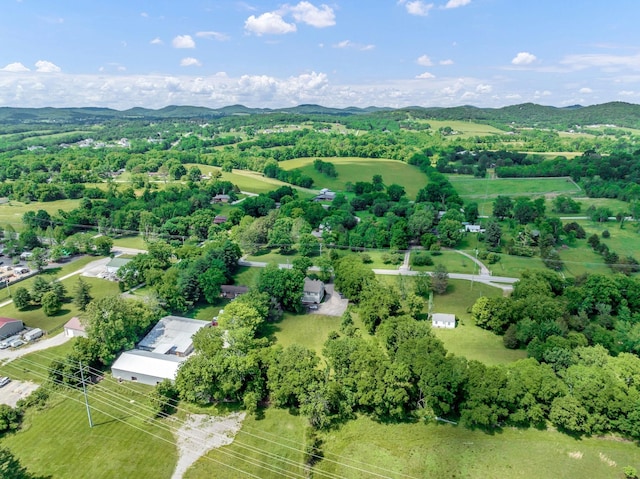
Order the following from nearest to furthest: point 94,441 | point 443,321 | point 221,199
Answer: point 94,441, point 443,321, point 221,199

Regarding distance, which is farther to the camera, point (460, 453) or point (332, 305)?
point (332, 305)

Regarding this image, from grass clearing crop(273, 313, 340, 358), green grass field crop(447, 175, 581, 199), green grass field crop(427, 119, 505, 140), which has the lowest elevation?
grass clearing crop(273, 313, 340, 358)

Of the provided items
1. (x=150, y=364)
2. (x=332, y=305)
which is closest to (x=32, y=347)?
(x=150, y=364)

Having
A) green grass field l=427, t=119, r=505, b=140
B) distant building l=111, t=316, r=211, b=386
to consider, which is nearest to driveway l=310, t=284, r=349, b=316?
distant building l=111, t=316, r=211, b=386

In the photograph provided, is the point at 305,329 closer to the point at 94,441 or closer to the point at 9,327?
the point at 94,441

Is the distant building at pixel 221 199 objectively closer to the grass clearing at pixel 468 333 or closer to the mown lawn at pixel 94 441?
the grass clearing at pixel 468 333

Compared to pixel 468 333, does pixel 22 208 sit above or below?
above

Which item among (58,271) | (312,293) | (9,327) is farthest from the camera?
(58,271)

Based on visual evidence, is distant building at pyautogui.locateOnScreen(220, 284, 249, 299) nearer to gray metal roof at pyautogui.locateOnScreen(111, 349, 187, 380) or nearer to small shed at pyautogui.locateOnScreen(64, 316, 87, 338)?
gray metal roof at pyautogui.locateOnScreen(111, 349, 187, 380)
